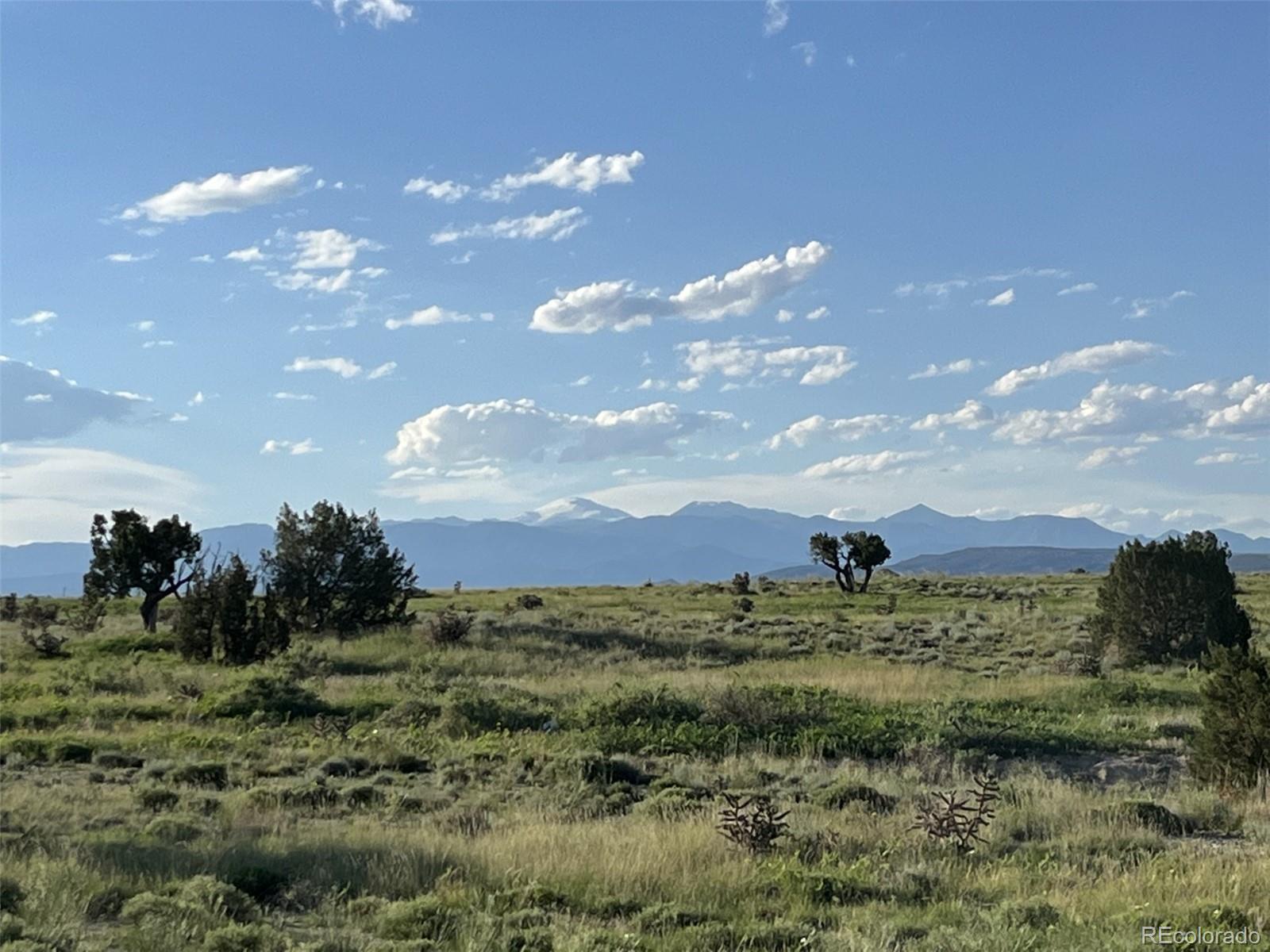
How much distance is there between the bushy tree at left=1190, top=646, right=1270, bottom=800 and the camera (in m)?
12.2

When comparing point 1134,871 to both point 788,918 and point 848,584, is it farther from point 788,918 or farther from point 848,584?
point 848,584

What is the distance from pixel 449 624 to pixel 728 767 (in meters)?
17.8

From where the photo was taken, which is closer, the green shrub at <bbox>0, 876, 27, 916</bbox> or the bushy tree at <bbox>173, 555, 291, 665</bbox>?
the green shrub at <bbox>0, 876, 27, 916</bbox>

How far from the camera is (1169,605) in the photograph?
28.2 metres

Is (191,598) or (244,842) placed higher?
(191,598)

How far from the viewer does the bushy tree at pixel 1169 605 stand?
90.6 ft

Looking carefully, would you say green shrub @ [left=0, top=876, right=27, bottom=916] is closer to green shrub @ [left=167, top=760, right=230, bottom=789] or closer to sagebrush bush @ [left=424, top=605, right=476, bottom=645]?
green shrub @ [left=167, top=760, right=230, bottom=789]

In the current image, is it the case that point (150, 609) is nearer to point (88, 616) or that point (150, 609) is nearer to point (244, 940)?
point (88, 616)

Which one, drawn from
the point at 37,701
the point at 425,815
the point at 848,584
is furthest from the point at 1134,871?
the point at 848,584

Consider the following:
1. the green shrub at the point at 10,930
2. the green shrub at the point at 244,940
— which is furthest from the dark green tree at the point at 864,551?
the green shrub at the point at 10,930

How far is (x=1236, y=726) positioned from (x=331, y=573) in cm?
2740

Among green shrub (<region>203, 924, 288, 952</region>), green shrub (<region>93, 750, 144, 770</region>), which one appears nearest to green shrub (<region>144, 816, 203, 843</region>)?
green shrub (<region>203, 924, 288, 952</region>)

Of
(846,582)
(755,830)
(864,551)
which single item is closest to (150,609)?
(755,830)

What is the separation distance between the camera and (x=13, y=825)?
10891 millimetres
